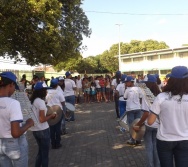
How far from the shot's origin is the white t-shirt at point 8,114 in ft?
10.9

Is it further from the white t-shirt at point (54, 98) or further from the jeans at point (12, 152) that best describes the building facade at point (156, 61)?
the jeans at point (12, 152)

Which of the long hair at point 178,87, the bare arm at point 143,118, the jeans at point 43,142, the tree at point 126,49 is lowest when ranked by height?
the jeans at point 43,142

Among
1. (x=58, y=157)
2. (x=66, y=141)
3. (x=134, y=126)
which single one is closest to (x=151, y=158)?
(x=134, y=126)

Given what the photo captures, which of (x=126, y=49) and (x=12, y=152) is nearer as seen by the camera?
(x=12, y=152)

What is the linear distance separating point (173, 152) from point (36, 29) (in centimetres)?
973

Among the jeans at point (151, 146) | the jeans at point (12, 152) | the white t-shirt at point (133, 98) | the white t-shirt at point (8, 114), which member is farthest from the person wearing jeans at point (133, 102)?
the white t-shirt at point (8, 114)

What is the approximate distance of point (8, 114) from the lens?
3.35 meters

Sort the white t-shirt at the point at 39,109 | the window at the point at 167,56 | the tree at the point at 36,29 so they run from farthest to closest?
the window at the point at 167,56 → the tree at the point at 36,29 → the white t-shirt at the point at 39,109

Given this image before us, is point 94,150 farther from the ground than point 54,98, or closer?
closer

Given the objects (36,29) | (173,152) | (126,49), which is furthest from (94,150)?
(126,49)

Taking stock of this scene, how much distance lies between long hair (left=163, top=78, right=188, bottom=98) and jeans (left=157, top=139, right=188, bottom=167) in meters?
0.54

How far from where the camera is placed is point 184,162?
345 cm

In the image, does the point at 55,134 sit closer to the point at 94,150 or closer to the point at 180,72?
the point at 94,150

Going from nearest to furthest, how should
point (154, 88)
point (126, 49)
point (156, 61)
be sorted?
point (154, 88), point (156, 61), point (126, 49)
